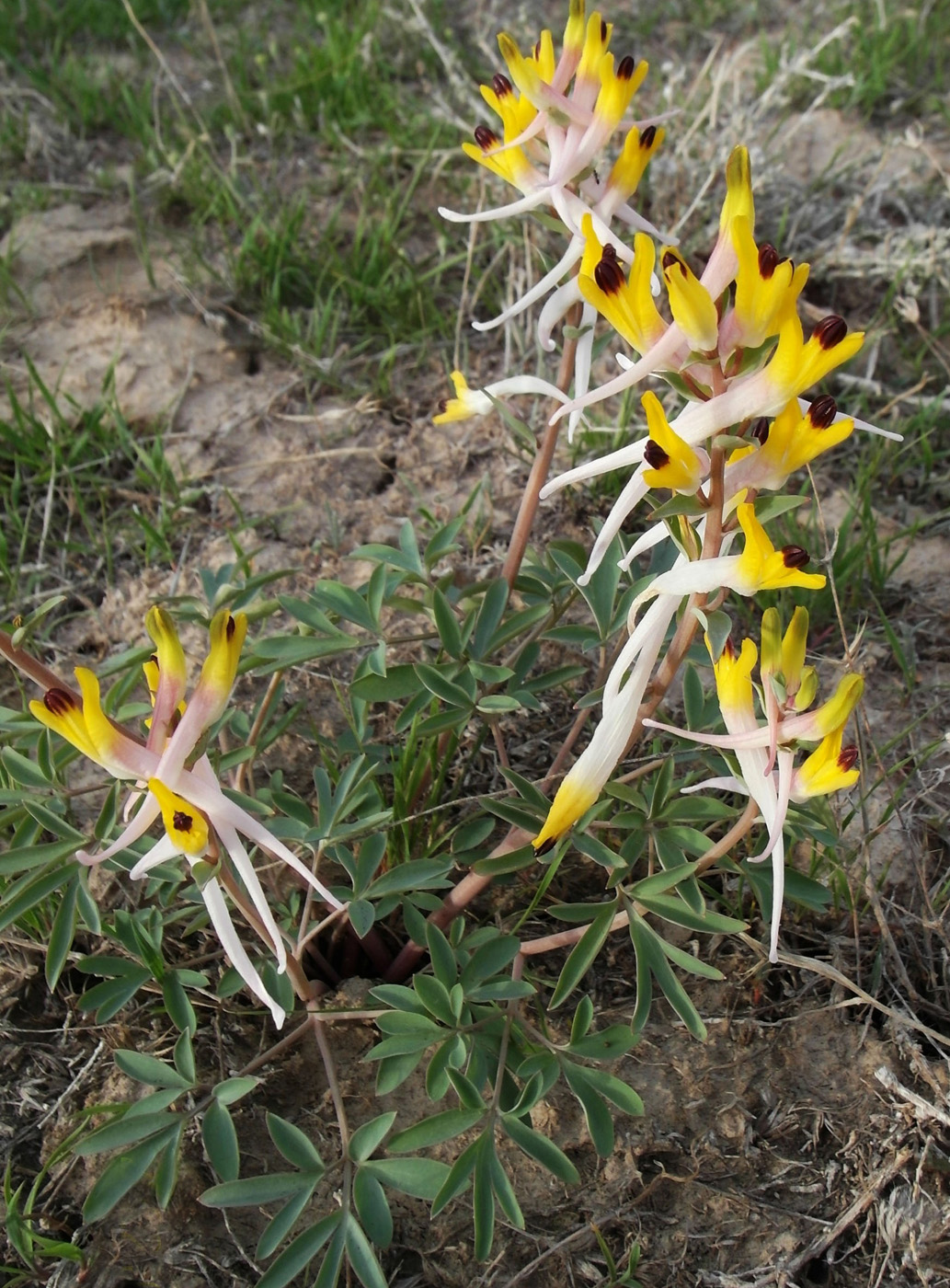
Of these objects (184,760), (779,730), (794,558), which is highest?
(794,558)

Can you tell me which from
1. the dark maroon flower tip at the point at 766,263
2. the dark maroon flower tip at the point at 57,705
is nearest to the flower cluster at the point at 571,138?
Answer: the dark maroon flower tip at the point at 766,263

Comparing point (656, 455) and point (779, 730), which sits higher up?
point (656, 455)

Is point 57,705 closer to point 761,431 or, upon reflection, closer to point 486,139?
point 761,431

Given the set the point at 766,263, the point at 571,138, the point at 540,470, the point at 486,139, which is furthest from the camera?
the point at 540,470

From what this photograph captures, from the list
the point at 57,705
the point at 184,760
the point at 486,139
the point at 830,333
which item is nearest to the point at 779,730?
the point at 830,333

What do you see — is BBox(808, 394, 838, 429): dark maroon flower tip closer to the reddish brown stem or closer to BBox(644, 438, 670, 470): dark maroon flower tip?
BBox(644, 438, 670, 470): dark maroon flower tip

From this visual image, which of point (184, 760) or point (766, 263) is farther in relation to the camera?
point (184, 760)

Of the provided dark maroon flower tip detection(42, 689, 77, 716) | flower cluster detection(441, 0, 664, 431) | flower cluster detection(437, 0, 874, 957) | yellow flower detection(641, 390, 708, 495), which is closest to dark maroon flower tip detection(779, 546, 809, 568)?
flower cluster detection(437, 0, 874, 957)

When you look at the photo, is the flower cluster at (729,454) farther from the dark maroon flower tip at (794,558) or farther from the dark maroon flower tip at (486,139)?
the dark maroon flower tip at (486,139)
